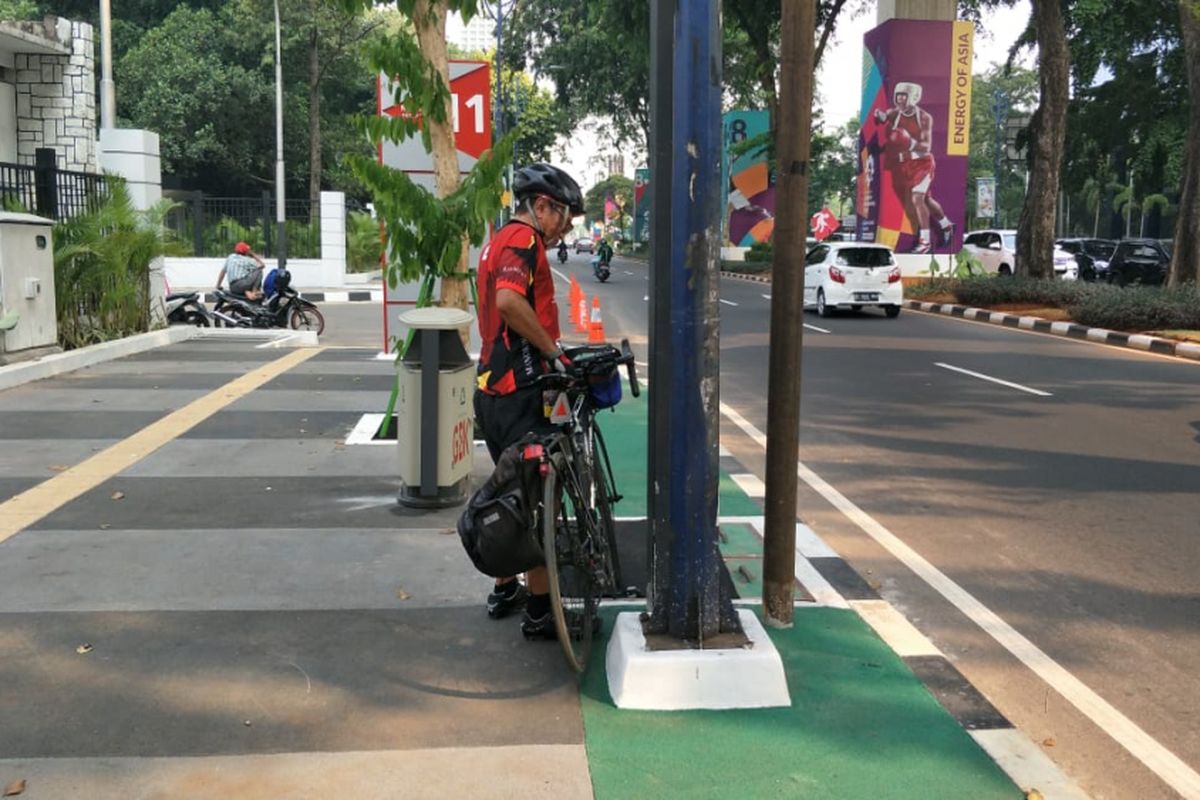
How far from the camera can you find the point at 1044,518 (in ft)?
21.1

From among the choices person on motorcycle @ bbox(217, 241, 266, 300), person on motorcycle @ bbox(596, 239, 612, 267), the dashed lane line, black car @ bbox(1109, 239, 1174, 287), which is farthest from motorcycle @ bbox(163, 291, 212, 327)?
black car @ bbox(1109, 239, 1174, 287)

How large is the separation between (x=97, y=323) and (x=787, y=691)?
1167cm

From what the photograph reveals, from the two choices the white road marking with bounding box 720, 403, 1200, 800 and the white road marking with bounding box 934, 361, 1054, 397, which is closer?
the white road marking with bounding box 720, 403, 1200, 800

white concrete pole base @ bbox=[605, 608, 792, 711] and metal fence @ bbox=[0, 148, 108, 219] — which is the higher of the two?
metal fence @ bbox=[0, 148, 108, 219]

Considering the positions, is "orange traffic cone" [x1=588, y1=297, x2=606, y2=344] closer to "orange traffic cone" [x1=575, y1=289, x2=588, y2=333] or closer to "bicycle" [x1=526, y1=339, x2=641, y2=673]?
"orange traffic cone" [x1=575, y1=289, x2=588, y2=333]

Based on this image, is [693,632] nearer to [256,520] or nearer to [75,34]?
A: [256,520]

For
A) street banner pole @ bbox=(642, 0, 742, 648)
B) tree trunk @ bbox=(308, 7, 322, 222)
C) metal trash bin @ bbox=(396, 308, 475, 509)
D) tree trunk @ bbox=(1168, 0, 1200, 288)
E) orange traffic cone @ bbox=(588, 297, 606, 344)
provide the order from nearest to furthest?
street banner pole @ bbox=(642, 0, 742, 648)
metal trash bin @ bbox=(396, 308, 475, 509)
orange traffic cone @ bbox=(588, 297, 606, 344)
tree trunk @ bbox=(1168, 0, 1200, 288)
tree trunk @ bbox=(308, 7, 322, 222)

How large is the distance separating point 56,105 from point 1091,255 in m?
29.6

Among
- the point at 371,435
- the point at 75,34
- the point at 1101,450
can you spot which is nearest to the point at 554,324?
the point at 371,435

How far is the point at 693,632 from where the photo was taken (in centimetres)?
381

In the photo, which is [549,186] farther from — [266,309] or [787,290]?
[266,309]

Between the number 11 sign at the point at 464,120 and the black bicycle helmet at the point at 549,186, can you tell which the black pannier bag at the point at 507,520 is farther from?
the number 11 sign at the point at 464,120

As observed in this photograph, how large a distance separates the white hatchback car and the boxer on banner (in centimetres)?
1014

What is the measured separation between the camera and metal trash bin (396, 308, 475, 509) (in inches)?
233
